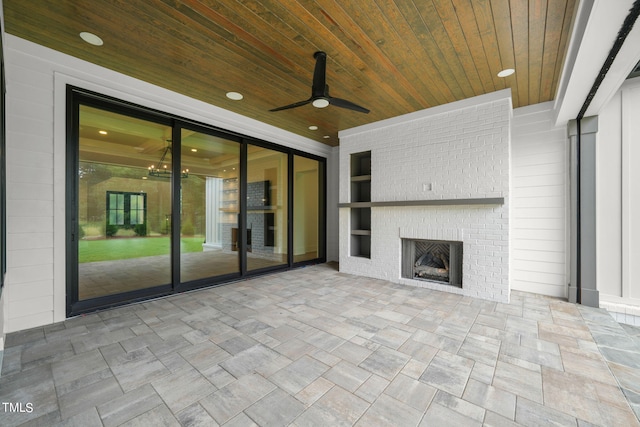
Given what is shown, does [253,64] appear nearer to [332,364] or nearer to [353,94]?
[353,94]

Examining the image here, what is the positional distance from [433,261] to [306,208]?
3048 millimetres

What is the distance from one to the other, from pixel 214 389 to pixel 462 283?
3.57 meters

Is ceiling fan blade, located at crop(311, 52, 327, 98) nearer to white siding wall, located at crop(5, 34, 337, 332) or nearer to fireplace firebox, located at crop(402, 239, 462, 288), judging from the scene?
white siding wall, located at crop(5, 34, 337, 332)

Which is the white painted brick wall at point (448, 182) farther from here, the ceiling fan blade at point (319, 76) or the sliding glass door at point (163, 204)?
the ceiling fan blade at point (319, 76)

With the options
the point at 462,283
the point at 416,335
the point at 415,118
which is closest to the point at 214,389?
the point at 416,335

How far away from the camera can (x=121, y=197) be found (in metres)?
3.81

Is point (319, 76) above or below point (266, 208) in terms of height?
above

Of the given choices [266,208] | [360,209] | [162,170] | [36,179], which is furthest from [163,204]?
[360,209]

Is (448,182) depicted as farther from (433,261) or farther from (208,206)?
(208,206)

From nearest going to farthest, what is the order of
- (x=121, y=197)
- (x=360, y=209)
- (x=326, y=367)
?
(x=326, y=367) < (x=121, y=197) < (x=360, y=209)

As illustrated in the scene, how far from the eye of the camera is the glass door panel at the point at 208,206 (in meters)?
4.14

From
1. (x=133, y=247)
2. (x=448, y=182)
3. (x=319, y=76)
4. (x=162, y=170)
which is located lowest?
(x=133, y=247)

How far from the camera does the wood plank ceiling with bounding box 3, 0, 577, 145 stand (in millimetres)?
2225

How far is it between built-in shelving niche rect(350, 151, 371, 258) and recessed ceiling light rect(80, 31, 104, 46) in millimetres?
4014
